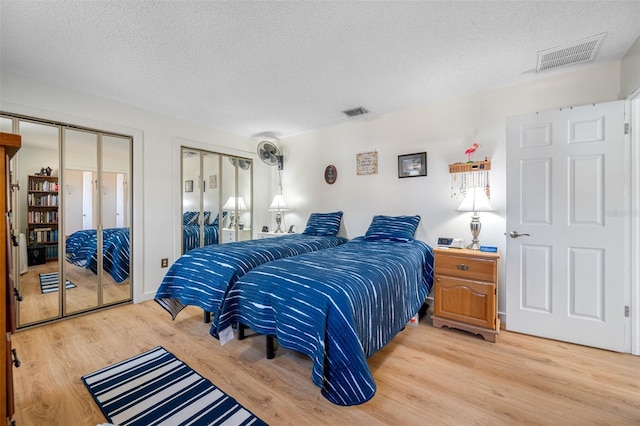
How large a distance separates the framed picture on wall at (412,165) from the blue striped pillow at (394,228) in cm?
54

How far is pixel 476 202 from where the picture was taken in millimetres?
2629

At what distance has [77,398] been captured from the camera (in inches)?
62.9

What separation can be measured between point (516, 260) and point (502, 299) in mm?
496

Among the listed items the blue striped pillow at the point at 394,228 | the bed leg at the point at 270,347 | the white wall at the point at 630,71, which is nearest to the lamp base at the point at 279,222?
the blue striped pillow at the point at 394,228

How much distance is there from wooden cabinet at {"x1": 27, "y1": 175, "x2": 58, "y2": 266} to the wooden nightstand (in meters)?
3.84

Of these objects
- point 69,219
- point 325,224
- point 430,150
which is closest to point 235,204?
point 325,224

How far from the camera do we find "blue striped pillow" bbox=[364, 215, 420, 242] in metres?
3.06

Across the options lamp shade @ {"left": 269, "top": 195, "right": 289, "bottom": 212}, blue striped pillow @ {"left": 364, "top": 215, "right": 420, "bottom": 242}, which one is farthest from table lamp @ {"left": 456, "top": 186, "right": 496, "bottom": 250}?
lamp shade @ {"left": 269, "top": 195, "right": 289, "bottom": 212}

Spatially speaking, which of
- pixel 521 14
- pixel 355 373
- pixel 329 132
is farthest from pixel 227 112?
pixel 355 373

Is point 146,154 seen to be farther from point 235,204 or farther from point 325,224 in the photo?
point 325,224

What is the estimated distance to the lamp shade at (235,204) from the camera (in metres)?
4.24

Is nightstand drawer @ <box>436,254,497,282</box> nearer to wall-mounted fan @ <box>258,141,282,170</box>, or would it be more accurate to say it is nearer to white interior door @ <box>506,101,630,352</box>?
white interior door @ <box>506,101,630,352</box>

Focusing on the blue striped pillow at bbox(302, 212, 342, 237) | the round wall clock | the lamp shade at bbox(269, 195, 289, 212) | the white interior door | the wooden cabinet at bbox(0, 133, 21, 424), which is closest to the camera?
the wooden cabinet at bbox(0, 133, 21, 424)

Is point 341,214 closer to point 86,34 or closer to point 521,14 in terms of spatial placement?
point 521,14
